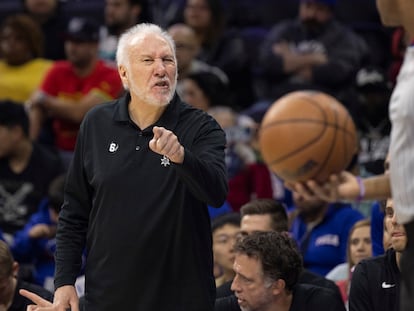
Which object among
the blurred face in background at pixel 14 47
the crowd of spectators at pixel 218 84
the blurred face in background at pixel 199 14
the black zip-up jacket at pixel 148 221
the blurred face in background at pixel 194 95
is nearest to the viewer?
the black zip-up jacket at pixel 148 221

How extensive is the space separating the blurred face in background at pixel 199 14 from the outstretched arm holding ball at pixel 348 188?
238 inches

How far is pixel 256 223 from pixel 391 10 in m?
2.92

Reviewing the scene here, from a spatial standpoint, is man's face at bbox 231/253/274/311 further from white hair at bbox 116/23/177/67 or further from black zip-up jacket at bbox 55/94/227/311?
white hair at bbox 116/23/177/67

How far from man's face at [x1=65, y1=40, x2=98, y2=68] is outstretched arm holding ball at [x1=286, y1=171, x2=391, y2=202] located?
18.3ft

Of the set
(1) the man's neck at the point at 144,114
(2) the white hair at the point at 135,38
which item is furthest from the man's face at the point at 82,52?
(1) the man's neck at the point at 144,114

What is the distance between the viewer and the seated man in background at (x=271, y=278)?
5516 mm

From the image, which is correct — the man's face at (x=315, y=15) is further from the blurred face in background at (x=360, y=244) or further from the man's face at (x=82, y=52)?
the blurred face in background at (x=360, y=244)

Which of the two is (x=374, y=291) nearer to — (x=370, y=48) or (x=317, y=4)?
(x=317, y=4)

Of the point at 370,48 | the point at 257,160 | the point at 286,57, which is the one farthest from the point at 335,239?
the point at 370,48

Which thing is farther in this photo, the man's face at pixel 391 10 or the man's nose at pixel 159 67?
the man's nose at pixel 159 67

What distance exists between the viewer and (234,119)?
28.4ft

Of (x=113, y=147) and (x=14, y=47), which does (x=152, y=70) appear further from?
(x=14, y=47)

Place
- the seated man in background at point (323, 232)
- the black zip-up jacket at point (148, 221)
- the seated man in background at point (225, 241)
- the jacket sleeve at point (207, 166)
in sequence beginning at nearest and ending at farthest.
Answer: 1. the jacket sleeve at point (207, 166)
2. the black zip-up jacket at point (148, 221)
3. the seated man in background at point (225, 241)
4. the seated man in background at point (323, 232)

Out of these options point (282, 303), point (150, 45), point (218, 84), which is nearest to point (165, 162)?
point (150, 45)
